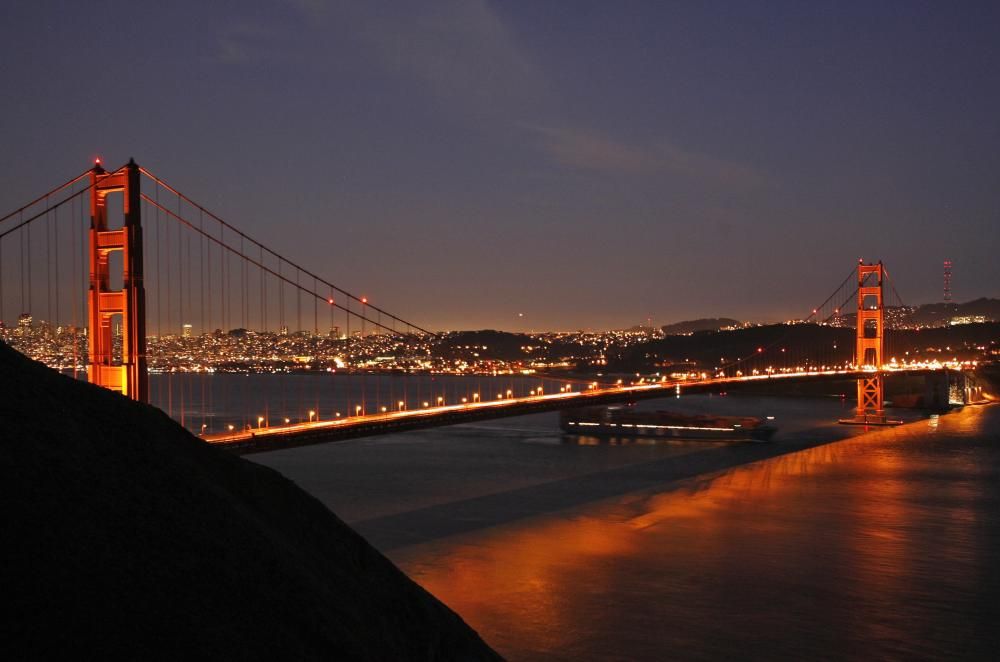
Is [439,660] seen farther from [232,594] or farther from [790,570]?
[790,570]

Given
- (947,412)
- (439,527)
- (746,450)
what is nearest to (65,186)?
(439,527)

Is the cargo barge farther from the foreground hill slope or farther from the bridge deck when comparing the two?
the foreground hill slope

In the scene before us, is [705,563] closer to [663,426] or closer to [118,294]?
[118,294]

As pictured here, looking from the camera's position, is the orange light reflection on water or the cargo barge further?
the cargo barge

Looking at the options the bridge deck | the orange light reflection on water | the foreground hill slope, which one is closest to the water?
Answer: the orange light reflection on water

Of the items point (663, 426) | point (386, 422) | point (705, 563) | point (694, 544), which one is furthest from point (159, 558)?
point (663, 426)
